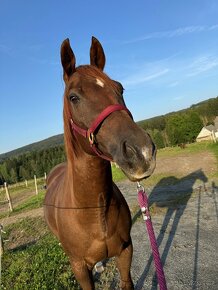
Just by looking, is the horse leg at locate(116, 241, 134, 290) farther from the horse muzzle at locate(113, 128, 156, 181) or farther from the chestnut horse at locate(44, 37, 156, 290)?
the horse muzzle at locate(113, 128, 156, 181)

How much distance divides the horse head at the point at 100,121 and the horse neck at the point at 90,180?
80mm

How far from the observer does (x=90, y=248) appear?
2.75 meters

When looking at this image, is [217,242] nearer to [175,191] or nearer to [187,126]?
[175,191]

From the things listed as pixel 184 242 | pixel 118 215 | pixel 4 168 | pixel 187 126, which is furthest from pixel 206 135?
pixel 118 215

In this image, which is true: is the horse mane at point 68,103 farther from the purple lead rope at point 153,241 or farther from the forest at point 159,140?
the forest at point 159,140

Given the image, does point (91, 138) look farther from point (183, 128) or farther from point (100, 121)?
point (183, 128)

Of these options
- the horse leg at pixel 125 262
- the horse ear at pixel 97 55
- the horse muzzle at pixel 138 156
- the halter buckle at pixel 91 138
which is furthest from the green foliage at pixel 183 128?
the horse muzzle at pixel 138 156

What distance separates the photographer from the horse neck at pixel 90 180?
238 centimetres

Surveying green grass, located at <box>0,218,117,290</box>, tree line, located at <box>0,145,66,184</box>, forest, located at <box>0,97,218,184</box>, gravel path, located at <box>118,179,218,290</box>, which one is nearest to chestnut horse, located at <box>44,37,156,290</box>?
gravel path, located at <box>118,179,218,290</box>

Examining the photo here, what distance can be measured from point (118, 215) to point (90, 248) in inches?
14.6

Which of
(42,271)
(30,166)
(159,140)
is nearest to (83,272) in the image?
(42,271)

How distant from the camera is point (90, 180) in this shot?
2441 millimetres

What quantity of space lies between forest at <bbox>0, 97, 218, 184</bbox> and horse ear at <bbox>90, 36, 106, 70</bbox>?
120 feet

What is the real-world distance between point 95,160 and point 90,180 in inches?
7.5
